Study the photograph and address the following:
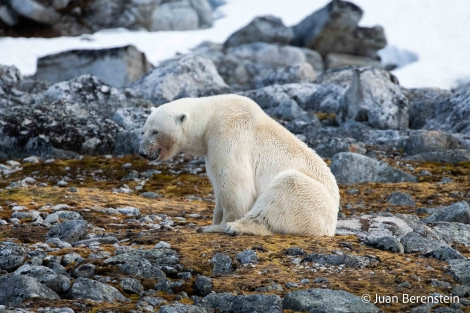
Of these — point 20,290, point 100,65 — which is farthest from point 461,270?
point 100,65

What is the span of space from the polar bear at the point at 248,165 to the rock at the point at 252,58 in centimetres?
3018

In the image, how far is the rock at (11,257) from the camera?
19.0 feet

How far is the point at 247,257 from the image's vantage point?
20.5 feet

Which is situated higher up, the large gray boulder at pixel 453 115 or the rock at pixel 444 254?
the large gray boulder at pixel 453 115

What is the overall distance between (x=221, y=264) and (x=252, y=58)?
38153 millimetres

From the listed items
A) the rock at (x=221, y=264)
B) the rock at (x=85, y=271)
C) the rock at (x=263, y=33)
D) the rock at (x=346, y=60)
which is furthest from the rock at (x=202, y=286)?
the rock at (x=263, y=33)

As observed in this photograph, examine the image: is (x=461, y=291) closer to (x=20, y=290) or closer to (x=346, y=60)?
(x=20, y=290)

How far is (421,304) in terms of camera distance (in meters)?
5.25

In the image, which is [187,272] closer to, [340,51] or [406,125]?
[406,125]

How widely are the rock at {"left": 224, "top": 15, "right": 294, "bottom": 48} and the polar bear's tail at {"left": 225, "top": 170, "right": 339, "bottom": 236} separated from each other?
3983 cm

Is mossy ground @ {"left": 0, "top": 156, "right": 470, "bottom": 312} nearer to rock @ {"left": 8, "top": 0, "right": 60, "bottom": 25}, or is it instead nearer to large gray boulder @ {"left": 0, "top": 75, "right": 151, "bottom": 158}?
Result: large gray boulder @ {"left": 0, "top": 75, "right": 151, "bottom": 158}

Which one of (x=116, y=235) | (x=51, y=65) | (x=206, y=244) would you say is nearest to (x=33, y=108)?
(x=116, y=235)

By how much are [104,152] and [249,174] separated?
820 centimetres

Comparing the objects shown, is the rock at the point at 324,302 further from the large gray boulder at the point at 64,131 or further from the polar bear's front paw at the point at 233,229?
the large gray boulder at the point at 64,131
